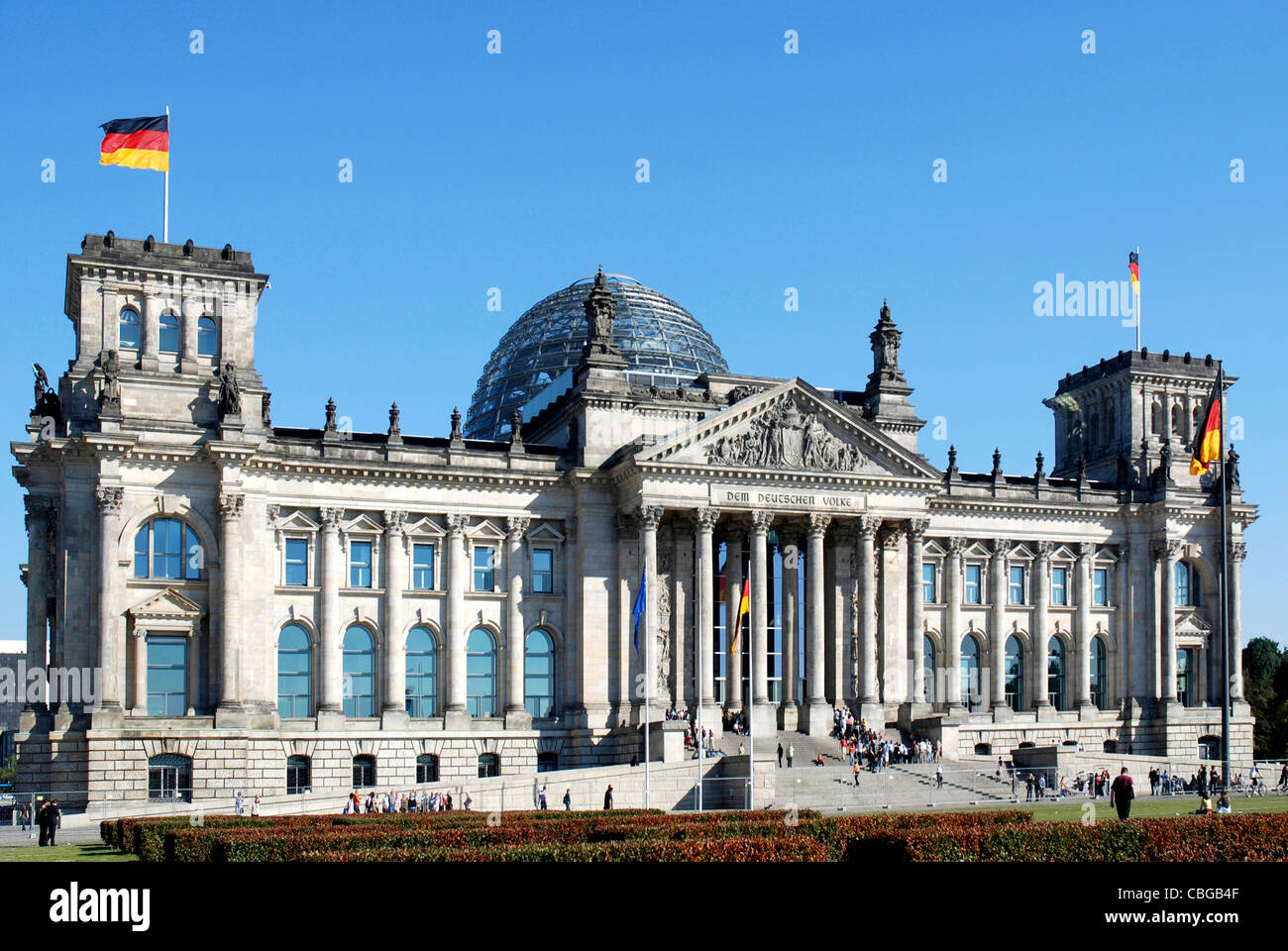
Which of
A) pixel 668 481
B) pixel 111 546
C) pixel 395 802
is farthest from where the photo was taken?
pixel 668 481

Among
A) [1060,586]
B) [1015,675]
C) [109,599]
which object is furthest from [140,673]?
[1060,586]

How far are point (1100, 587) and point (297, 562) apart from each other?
45.1 metres

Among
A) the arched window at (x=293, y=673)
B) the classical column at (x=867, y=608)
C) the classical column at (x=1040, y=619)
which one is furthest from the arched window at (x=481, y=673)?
the classical column at (x=1040, y=619)

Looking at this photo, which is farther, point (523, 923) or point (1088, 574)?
point (1088, 574)

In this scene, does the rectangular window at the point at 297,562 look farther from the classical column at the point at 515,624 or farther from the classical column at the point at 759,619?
the classical column at the point at 759,619

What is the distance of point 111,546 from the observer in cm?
6381

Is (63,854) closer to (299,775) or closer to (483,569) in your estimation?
(299,775)

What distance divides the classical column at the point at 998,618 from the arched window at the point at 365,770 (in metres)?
33.5

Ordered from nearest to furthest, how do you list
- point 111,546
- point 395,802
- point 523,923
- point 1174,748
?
point 523,923 < point 395,802 < point 111,546 < point 1174,748

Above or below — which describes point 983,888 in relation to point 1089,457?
below

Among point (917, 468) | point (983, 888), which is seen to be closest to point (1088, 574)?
point (917, 468)

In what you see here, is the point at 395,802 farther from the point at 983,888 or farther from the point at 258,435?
the point at 983,888

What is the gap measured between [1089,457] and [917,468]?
2185 centimetres

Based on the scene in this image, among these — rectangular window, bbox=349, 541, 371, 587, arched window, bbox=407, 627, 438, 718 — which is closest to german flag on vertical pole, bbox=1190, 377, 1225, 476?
arched window, bbox=407, 627, 438, 718
